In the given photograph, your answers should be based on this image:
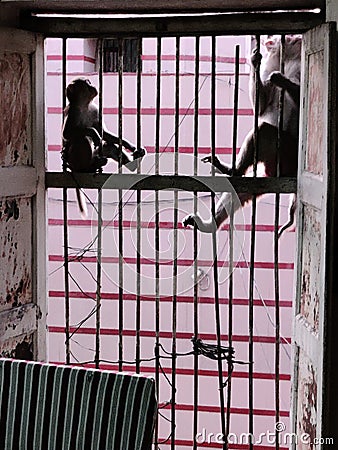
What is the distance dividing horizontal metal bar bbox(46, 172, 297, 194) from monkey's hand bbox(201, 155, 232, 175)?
12cm

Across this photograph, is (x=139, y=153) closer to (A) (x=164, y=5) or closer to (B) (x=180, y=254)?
(B) (x=180, y=254)

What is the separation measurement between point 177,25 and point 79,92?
0.53 meters

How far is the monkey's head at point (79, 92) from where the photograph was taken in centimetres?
319

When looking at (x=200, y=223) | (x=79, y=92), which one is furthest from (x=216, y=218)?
(x=79, y=92)

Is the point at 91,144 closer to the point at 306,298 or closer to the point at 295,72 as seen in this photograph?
the point at 295,72

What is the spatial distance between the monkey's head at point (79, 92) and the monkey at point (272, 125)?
0.55 metres

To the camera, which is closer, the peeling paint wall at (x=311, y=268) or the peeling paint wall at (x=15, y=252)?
the peeling paint wall at (x=311, y=268)

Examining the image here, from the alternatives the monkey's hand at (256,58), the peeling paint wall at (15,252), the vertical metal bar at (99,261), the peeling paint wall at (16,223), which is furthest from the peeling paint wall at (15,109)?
the monkey's hand at (256,58)

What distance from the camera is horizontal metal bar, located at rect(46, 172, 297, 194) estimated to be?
296 cm

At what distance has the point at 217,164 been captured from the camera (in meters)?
3.12

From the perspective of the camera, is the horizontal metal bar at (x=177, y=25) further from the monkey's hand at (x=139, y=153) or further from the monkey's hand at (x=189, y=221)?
the monkey's hand at (x=189, y=221)

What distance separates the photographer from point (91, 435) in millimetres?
1967

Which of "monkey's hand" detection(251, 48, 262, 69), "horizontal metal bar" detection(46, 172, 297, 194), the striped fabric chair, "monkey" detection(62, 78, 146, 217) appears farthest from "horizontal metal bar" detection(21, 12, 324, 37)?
the striped fabric chair

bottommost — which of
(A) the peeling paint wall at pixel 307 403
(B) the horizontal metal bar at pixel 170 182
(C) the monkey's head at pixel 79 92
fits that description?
(A) the peeling paint wall at pixel 307 403
